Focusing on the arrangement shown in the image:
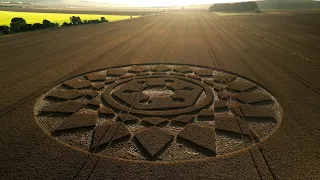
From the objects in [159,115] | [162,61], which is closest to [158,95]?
[159,115]

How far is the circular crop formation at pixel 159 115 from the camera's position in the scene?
23.8ft

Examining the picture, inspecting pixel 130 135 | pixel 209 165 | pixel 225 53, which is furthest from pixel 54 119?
pixel 225 53

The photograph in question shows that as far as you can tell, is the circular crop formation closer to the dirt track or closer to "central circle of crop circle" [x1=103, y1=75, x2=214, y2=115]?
"central circle of crop circle" [x1=103, y1=75, x2=214, y2=115]

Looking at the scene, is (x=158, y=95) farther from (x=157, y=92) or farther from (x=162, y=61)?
(x=162, y=61)

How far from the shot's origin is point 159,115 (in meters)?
9.09

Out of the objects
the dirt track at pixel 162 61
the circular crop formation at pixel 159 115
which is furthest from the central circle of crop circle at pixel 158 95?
the dirt track at pixel 162 61

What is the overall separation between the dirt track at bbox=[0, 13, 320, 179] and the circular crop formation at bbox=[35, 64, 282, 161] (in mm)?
437

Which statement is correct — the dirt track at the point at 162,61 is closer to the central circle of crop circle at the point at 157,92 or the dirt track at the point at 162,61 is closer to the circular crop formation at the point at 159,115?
the circular crop formation at the point at 159,115

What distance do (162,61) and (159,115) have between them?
8435mm

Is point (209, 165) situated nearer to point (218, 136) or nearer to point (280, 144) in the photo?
point (218, 136)

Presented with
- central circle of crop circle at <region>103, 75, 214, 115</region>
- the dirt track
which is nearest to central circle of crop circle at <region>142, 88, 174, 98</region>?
central circle of crop circle at <region>103, 75, 214, 115</region>

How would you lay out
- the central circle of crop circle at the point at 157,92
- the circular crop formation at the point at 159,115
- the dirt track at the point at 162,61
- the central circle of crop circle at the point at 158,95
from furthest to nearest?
1. the central circle of crop circle at the point at 157,92
2. the central circle of crop circle at the point at 158,95
3. the circular crop formation at the point at 159,115
4. the dirt track at the point at 162,61

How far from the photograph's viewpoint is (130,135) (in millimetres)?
7793

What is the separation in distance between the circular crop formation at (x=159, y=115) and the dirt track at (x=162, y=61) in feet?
1.43
